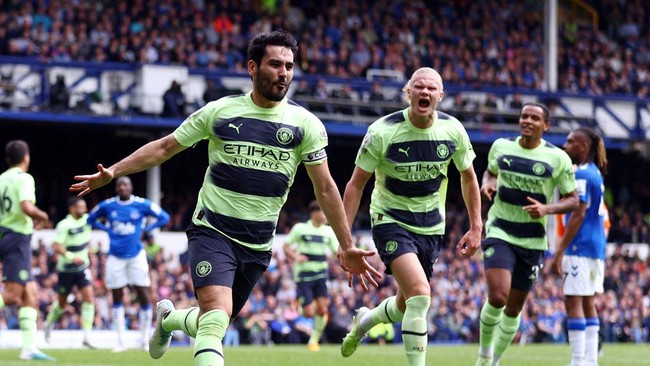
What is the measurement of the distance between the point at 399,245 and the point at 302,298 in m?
11.0

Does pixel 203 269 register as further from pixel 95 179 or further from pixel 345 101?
pixel 345 101

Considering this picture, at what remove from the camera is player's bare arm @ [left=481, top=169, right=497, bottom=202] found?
12.6 m

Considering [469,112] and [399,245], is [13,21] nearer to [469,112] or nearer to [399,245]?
[469,112]

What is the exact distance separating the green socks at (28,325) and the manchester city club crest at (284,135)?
689 centimetres

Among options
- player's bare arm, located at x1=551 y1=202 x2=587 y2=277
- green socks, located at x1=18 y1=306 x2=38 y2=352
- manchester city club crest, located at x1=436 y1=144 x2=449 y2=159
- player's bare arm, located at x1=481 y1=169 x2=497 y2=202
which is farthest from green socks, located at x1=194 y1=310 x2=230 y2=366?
green socks, located at x1=18 y1=306 x2=38 y2=352

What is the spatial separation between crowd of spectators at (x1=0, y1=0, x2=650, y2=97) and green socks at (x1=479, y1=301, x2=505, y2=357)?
19.5 metres

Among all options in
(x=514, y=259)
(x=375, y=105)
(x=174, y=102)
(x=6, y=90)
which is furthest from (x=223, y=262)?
(x=375, y=105)

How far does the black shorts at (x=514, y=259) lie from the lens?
1185 centimetres

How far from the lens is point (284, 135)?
8.55 m

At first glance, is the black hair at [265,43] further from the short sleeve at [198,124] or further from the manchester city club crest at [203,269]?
the manchester city club crest at [203,269]

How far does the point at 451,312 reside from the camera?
28.6 meters

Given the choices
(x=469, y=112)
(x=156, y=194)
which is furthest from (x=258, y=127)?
(x=469, y=112)

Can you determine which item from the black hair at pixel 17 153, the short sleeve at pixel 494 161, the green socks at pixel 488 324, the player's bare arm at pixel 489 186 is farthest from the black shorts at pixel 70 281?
the green socks at pixel 488 324

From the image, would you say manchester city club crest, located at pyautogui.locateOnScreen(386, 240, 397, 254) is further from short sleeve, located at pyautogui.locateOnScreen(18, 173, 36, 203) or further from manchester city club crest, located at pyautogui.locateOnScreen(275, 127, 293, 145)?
short sleeve, located at pyautogui.locateOnScreen(18, 173, 36, 203)
